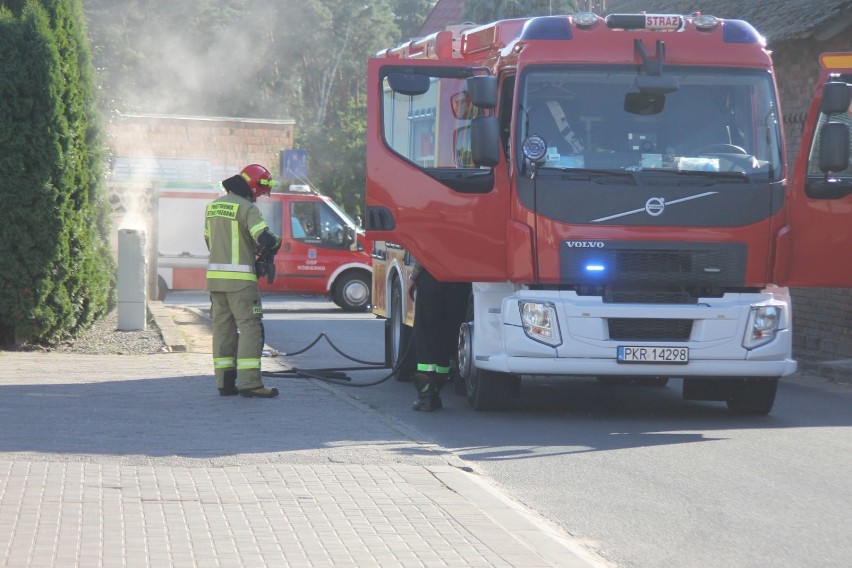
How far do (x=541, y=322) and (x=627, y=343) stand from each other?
66 cm

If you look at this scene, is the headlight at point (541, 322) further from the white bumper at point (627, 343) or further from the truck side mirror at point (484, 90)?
the truck side mirror at point (484, 90)

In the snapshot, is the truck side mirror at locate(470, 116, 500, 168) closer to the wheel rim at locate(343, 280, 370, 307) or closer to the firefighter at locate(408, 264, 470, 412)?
the firefighter at locate(408, 264, 470, 412)

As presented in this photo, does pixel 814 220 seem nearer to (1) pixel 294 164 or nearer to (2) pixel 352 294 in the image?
(2) pixel 352 294

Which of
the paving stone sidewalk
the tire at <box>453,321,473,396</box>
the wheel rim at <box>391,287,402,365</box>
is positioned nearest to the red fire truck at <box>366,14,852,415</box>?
the tire at <box>453,321,473,396</box>

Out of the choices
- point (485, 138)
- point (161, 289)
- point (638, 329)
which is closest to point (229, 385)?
point (485, 138)

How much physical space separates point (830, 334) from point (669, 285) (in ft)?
23.5

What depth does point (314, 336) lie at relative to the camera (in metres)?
20.0

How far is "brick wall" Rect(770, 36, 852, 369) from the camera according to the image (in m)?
16.9

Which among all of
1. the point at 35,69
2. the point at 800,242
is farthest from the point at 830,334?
the point at 35,69

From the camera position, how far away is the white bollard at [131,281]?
1731 cm

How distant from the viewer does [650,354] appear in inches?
421

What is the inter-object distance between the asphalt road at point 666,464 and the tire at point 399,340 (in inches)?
6.4

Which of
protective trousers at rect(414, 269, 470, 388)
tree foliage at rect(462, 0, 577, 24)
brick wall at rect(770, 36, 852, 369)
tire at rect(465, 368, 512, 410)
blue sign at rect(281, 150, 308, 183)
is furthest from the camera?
tree foliage at rect(462, 0, 577, 24)

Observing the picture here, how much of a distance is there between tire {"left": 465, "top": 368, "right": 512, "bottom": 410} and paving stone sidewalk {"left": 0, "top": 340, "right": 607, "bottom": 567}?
89cm
